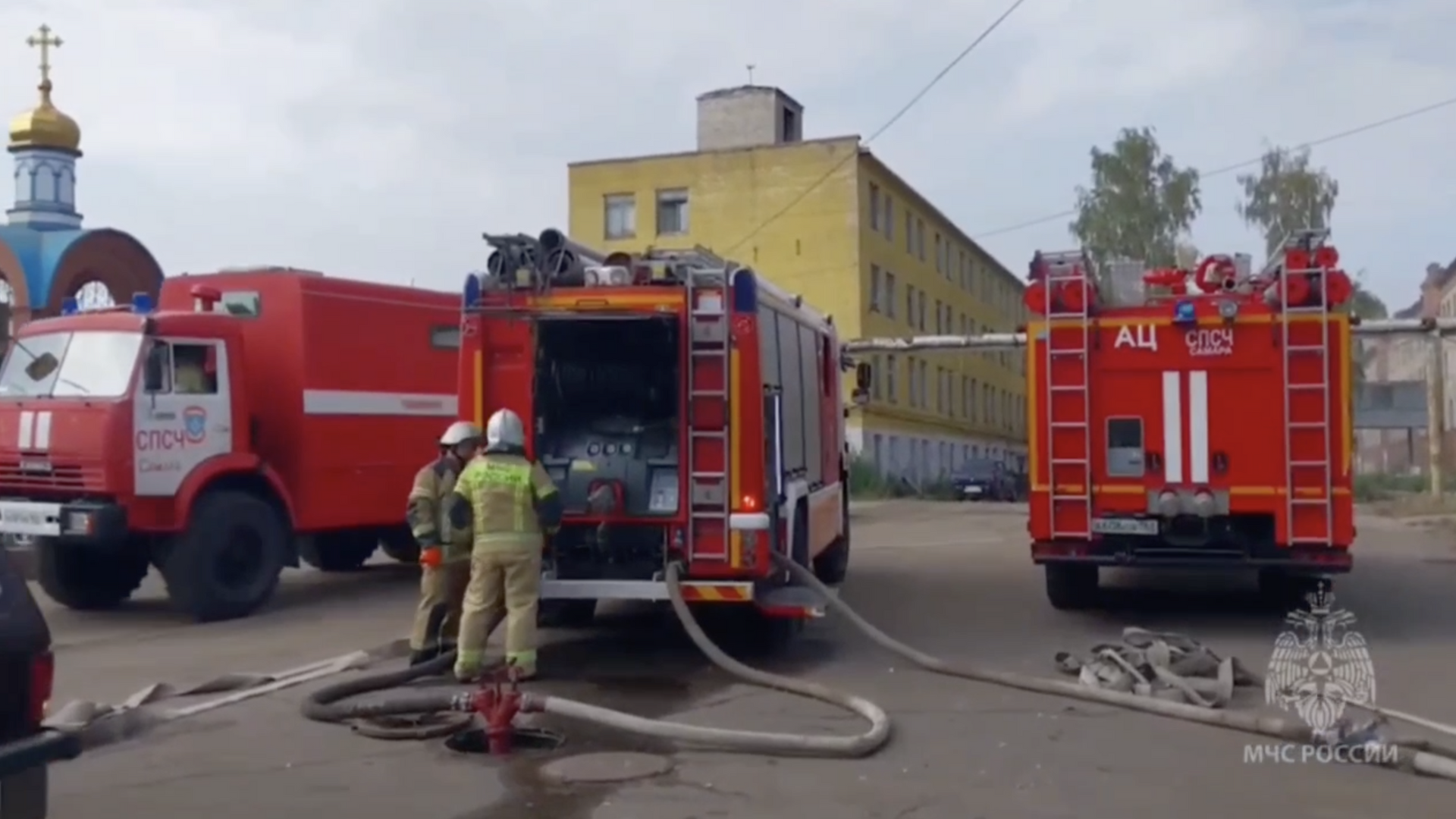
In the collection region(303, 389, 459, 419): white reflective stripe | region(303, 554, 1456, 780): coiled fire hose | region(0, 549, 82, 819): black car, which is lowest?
region(303, 554, 1456, 780): coiled fire hose

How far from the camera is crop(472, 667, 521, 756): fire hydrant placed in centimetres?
800

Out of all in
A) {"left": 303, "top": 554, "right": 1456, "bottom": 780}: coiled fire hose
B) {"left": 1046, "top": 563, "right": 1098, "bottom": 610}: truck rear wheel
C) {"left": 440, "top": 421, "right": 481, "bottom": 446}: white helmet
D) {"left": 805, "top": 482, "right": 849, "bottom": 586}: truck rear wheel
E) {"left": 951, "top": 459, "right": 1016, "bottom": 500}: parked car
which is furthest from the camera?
{"left": 951, "top": 459, "right": 1016, "bottom": 500}: parked car

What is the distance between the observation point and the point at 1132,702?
9125 mm

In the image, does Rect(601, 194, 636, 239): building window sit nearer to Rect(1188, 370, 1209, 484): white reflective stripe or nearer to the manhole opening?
Rect(1188, 370, 1209, 484): white reflective stripe

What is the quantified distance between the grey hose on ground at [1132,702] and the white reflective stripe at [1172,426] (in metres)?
2.61

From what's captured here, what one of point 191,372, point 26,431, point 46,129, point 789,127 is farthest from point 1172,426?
point 789,127

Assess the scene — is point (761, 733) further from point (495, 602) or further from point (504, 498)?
point (504, 498)

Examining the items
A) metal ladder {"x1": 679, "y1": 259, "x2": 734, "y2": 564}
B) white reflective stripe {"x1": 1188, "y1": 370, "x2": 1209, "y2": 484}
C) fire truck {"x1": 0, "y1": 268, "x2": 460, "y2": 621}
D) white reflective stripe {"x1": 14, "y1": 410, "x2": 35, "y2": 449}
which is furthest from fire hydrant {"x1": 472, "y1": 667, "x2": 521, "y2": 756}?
white reflective stripe {"x1": 14, "y1": 410, "x2": 35, "y2": 449}

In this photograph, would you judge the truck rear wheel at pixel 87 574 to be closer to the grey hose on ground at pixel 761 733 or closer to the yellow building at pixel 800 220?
the grey hose on ground at pixel 761 733

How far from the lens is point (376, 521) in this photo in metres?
15.9

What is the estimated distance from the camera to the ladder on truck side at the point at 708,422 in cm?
1048

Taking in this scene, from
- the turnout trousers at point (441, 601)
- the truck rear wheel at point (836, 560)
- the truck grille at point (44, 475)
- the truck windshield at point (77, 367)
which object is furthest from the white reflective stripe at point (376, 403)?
the turnout trousers at point (441, 601)

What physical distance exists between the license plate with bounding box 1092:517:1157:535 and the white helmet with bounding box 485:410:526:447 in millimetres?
4936

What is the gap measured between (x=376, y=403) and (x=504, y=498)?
20.7 feet
